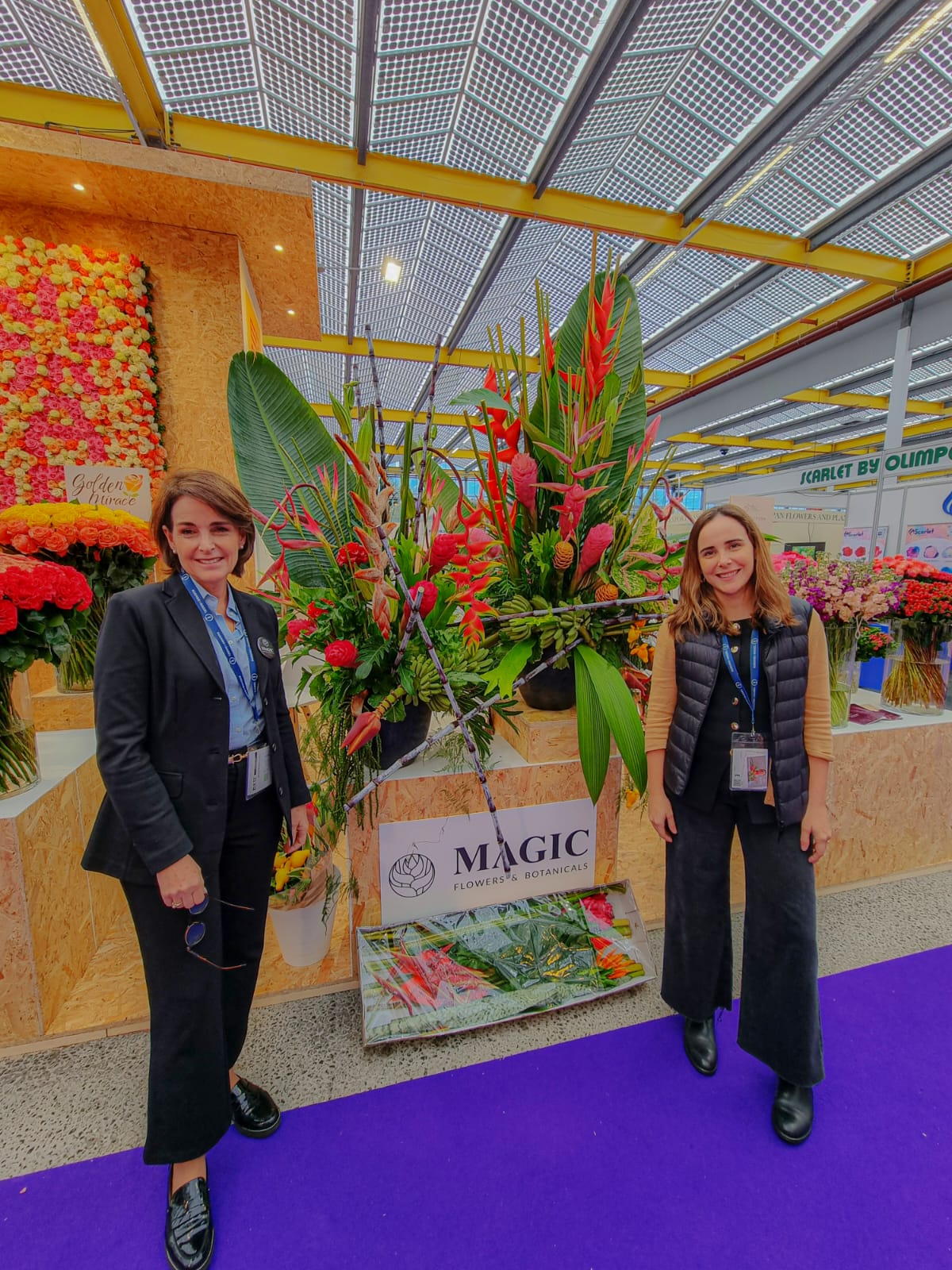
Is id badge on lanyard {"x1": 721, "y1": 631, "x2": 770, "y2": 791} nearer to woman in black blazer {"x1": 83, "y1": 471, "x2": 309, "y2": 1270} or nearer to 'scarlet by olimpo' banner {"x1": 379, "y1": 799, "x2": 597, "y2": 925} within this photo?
'scarlet by olimpo' banner {"x1": 379, "y1": 799, "x2": 597, "y2": 925}

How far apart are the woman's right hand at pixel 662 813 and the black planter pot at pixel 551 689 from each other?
0.35 metres

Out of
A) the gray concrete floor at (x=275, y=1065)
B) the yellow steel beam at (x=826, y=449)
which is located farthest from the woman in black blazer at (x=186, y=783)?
the yellow steel beam at (x=826, y=449)

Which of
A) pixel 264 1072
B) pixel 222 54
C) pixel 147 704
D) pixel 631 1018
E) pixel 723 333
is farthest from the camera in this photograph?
pixel 723 333

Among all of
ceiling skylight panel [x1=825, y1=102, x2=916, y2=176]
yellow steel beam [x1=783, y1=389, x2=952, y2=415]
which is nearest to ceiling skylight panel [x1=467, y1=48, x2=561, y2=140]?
ceiling skylight panel [x1=825, y1=102, x2=916, y2=176]

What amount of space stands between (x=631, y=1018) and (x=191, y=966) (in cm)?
105

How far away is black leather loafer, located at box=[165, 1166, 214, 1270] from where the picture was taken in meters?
0.87

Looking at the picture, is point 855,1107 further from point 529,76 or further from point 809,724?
point 529,76

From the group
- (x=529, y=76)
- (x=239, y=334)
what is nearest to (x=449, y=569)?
(x=239, y=334)

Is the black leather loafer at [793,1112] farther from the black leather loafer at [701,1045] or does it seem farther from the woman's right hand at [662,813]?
the woman's right hand at [662,813]

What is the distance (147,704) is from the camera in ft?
2.79

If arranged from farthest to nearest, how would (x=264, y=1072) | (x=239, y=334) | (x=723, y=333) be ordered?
1. (x=723, y=333)
2. (x=239, y=334)
3. (x=264, y=1072)

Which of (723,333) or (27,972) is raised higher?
(723,333)

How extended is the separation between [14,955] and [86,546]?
104cm

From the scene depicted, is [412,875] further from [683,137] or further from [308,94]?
[683,137]
